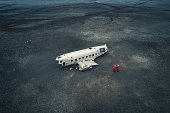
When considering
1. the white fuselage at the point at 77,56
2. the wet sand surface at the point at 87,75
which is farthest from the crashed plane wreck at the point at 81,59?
the wet sand surface at the point at 87,75

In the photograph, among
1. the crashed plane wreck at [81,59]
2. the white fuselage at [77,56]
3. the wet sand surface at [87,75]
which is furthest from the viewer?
the white fuselage at [77,56]

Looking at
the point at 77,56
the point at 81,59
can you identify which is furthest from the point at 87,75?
the point at 77,56

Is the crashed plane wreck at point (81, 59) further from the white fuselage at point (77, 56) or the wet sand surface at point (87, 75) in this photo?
the wet sand surface at point (87, 75)

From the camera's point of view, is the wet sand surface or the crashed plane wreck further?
the crashed plane wreck

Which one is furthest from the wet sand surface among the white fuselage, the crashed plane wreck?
the white fuselage

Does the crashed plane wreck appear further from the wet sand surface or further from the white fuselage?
the wet sand surface

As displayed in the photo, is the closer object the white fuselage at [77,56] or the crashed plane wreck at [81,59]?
the crashed plane wreck at [81,59]

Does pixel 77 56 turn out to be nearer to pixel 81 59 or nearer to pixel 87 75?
pixel 81 59
